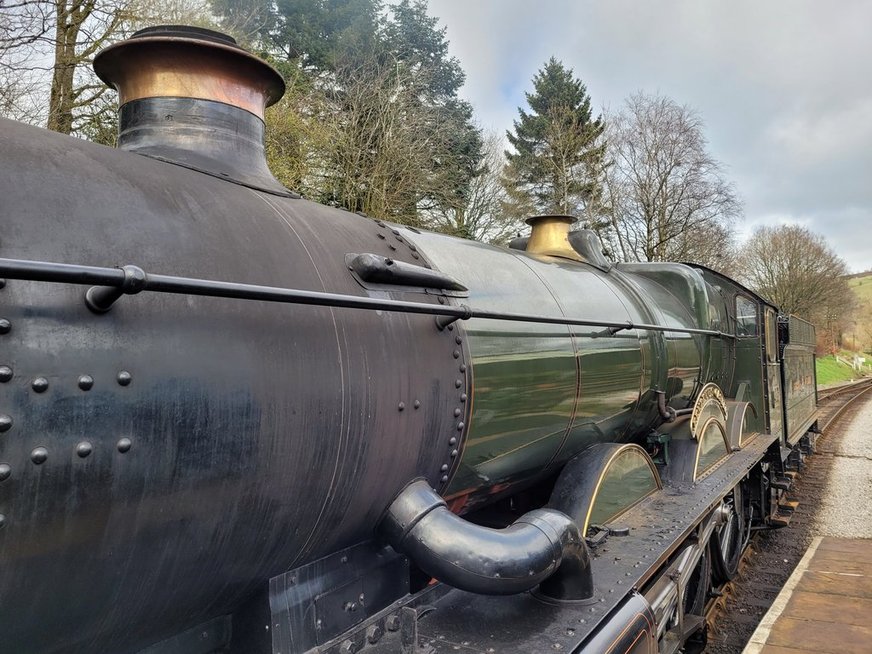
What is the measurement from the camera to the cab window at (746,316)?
22.8ft

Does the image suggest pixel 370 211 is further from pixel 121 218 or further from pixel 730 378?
pixel 121 218

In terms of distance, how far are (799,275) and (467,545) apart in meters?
50.2

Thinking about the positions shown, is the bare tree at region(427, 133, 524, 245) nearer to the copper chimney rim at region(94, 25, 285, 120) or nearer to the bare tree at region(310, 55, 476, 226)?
the bare tree at region(310, 55, 476, 226)

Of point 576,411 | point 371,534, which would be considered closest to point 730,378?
point 576,411

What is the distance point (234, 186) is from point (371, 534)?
1.24 metres

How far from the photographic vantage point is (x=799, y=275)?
44.8 meters

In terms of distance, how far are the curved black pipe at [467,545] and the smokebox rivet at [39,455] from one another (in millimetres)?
1168

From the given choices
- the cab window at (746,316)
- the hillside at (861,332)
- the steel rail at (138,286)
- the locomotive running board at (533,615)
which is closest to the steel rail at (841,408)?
the cab window at (746,316)

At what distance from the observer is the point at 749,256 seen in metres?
47.7

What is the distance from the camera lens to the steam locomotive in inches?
49.4

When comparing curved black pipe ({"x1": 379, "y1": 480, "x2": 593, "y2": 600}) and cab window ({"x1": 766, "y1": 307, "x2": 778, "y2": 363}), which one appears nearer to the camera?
curved black pipe ({"x1": 379, "y1": 480, "x2": 593, "y2": 600})

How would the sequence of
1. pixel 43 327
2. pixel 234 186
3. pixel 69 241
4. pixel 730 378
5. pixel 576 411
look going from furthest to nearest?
pixel 730 378 < pixel 576 411 < pixel 234 186 < pixel 69 241 < pixel 43 327

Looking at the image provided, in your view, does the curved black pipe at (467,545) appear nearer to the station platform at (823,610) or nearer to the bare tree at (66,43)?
the station platform at (823,610)

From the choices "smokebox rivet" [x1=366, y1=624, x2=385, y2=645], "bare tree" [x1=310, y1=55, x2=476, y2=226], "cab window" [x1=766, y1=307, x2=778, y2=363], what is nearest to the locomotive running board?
"smokebox rivet" [x1=366, y1=624, x2=385, y2=645]
